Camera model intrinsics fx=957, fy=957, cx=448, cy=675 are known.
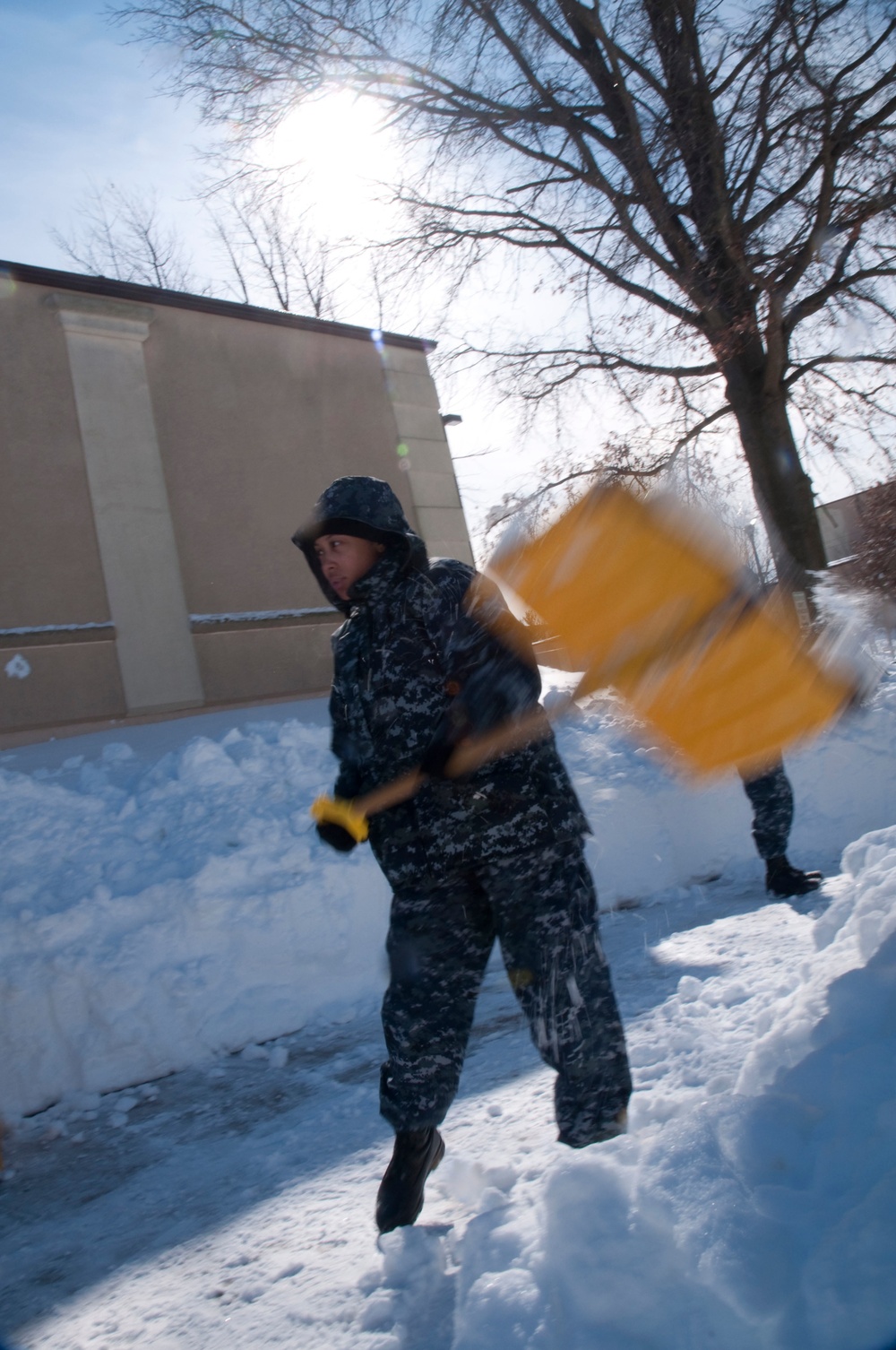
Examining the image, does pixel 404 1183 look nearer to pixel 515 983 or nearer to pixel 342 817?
pixel 515 983

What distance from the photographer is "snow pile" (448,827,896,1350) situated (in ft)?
4.89

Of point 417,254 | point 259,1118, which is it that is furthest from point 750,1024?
point 417,254

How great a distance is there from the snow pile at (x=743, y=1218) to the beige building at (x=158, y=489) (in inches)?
290

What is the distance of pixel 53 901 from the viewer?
169 inches

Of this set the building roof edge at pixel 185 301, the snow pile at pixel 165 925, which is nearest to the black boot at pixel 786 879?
the snow pile at pixel 165 925

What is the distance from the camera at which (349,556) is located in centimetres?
225

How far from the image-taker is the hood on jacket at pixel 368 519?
2230 millimetres

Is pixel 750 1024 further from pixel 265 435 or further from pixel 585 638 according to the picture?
pixel 265 435

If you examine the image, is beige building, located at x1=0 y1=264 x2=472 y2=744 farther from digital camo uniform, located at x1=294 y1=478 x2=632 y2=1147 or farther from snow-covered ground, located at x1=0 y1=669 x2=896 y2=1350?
digital camo uniform, located at x1=294 y1=478 x2=632 y2=1147

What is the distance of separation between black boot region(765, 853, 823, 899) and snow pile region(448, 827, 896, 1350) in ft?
8.00

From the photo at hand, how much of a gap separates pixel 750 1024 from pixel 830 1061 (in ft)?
2.49

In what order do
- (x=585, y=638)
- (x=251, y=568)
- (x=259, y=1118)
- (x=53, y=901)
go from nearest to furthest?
(x=585, y=638) < (x=259, y=1118) < (x=53, y=901) < (x=251, y=568)

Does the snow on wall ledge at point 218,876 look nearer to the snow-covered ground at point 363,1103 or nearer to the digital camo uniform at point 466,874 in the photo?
the snow-covered ground at point 363,1103

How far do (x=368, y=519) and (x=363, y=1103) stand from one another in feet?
6.39
